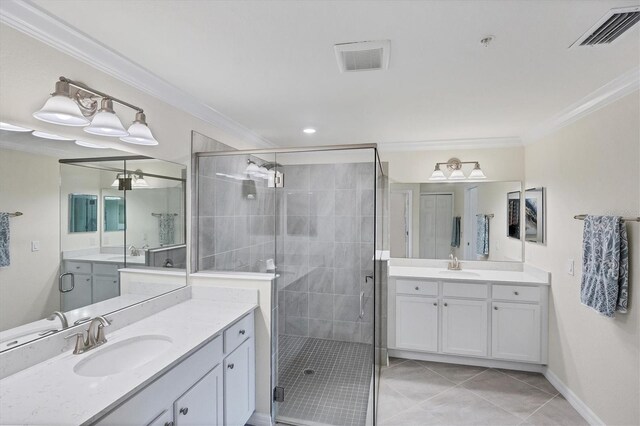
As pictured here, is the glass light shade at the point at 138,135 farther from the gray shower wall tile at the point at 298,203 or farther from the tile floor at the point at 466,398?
the tile floor at the point at 466,398

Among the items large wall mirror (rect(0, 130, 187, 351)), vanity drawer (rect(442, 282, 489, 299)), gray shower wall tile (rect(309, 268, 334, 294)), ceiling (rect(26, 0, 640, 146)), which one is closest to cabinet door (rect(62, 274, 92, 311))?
large wall mirror (rect(0, 130, 187, 351))

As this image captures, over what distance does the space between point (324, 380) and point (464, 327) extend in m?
1.57

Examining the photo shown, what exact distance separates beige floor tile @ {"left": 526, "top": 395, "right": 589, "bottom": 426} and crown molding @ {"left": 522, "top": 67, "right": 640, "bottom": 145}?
2406 mm

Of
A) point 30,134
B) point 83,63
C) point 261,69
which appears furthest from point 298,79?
point 30,134

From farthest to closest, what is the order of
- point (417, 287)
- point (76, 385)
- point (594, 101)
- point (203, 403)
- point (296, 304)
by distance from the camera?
point (417, 287)
point (296, 304)
point (594, 101)
point (203, 403)
point (76, 385)

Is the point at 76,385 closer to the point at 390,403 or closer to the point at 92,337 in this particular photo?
the point at 92,337

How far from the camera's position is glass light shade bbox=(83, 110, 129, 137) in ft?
5.23

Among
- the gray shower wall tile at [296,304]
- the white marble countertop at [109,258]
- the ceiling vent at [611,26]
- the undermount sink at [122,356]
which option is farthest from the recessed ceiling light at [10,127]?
the ceiling vent at [611,26]

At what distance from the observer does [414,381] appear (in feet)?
9.73

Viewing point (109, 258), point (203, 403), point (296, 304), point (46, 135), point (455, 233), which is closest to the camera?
point (46, 135)

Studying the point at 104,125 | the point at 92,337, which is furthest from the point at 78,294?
the point at 104,125

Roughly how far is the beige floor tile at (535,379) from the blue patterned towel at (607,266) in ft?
3.77

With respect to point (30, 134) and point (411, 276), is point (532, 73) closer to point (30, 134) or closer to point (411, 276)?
point (411, 276)

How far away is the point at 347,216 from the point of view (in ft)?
9.24
